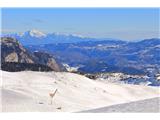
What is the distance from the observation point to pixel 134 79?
791cm

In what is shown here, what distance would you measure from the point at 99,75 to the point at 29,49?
150 cm

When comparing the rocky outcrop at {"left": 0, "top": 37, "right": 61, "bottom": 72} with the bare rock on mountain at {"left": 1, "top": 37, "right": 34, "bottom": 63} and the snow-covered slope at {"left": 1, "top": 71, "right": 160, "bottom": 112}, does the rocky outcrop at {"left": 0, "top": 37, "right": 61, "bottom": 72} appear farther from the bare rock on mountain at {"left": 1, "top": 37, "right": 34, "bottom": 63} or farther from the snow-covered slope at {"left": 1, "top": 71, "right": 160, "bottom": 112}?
the snow-covered slope at {"left": 1, "top": 71, "right": 160, "bottom": 112}

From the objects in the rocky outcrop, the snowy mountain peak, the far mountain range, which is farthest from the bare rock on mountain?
the snowy mountain peak

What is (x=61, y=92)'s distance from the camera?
6906 mm

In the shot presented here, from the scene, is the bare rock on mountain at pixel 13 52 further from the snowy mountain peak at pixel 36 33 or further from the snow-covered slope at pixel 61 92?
the snowy mountain peak at pixel 36 33

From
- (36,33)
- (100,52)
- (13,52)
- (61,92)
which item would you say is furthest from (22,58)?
(36,33)

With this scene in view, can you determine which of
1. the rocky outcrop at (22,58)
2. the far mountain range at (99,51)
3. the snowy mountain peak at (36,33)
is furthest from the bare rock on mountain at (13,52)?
the snowy mountain peak at (36,33)

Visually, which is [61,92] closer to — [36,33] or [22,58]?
[36,33]

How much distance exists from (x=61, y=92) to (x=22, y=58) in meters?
1.56

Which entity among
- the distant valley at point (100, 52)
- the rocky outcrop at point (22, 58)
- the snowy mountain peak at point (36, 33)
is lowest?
the rocky outcrop at point (22, 58)

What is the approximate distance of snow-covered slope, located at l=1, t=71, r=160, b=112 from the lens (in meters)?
6.05

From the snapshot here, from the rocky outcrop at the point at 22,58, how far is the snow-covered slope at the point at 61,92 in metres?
0.24

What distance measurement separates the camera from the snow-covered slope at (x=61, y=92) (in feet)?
19.9
